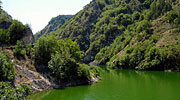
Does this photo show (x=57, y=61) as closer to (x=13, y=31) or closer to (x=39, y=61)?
(x=39, y=61)

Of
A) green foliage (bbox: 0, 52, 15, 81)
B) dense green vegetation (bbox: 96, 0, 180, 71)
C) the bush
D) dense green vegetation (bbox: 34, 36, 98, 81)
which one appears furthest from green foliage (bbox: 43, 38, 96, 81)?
the bush

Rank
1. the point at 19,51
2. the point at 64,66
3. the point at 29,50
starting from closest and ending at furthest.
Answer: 1. the point at 19,51
2. the point at 64,66
3. the point at 29,50

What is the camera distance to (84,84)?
62.1 m

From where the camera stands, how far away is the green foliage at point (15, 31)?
213 ft

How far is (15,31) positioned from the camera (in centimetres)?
6562

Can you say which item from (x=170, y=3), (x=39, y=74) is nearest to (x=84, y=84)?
(x=39, y=74)

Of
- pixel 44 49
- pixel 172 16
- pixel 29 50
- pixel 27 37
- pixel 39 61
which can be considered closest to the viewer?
pixel 39 61

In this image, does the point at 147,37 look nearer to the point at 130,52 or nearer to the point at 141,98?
the point at 130,52

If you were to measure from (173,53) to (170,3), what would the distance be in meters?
81.0

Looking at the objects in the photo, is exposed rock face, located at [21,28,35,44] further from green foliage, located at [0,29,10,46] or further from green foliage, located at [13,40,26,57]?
green foliage, located at [13,40,26,57]

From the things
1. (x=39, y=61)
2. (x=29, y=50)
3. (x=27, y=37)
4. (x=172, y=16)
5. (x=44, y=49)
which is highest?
(x=172, y=16)

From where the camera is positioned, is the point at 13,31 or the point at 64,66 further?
the point at 13,31

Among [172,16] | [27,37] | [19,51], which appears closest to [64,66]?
[19,51]

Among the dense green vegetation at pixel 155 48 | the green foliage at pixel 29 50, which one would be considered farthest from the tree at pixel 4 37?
the dense green vegetation at pixel 155 48
